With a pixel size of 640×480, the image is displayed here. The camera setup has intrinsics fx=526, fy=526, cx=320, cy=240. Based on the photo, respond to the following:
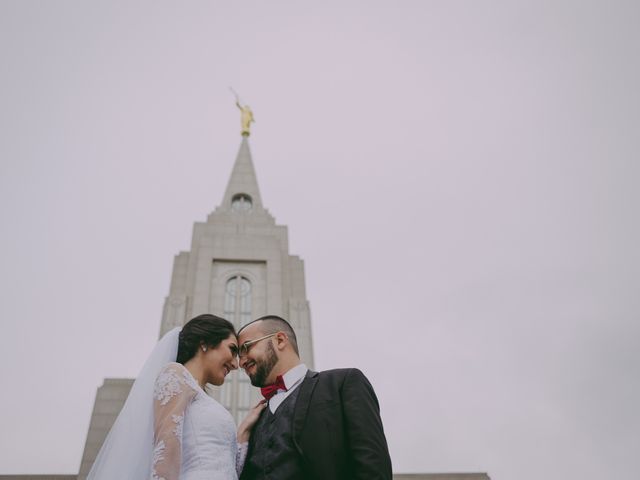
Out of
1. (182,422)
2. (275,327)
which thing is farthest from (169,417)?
(275,327)

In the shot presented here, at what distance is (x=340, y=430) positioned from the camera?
3.53 meters

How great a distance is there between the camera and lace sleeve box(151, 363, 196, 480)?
3.34m

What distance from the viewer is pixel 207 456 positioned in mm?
3566

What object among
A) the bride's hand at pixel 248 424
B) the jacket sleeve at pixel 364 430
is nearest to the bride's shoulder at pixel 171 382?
the bride's hand at pixel 248 424

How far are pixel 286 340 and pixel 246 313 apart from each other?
17.2 meters

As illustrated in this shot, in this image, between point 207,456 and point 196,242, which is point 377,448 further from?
point 196,242

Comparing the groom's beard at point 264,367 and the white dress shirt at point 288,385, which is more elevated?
the groom's beard at point 264,367

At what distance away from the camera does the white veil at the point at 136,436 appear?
3.69m

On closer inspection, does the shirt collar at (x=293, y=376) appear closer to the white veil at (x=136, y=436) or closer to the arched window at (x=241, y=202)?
the white veil at (x=136, y=436)

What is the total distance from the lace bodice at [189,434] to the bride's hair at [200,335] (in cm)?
36

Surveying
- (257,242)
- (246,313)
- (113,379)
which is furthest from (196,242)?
(113,379)

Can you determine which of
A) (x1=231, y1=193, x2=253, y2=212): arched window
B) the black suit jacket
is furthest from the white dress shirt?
(x1=231, y1=193, x2=253, y2=212): arched window

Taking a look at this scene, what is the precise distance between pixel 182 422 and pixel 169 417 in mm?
94

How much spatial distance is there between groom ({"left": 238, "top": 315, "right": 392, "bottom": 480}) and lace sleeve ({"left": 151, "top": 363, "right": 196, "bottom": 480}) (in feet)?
1.83
